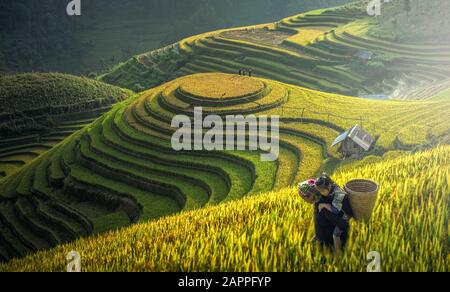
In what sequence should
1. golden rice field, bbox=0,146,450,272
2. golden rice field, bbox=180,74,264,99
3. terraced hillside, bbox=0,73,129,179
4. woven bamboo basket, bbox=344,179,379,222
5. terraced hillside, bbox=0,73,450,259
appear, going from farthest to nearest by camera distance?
terraced hillside, bbox=0,73,129,179, golden rice field, bbox=180,74,264,99, terraced hillside, bbox=0,73,450,259, woven bamboo basket, bbox=344,179,379,222, golden rice field, bbox=0,146,450,272

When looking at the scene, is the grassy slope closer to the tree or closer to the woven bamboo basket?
the tree

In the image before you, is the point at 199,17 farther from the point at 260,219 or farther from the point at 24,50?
the point at 260,219

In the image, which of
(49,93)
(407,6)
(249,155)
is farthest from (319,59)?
(49,93)

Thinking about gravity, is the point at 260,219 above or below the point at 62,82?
above

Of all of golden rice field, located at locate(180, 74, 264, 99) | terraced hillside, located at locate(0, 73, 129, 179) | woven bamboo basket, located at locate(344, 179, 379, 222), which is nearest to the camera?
woven bamboo basket, located at locate(344, 179, 379, 222)

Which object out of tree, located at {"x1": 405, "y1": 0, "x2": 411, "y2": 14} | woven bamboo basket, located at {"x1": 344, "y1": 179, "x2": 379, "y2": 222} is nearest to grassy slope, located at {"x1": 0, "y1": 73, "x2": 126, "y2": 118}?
tree, located at {"x1": 405, "y1": 0, "x2": 411, "y2": 14}

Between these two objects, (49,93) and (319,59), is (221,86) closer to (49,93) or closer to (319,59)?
(319,59)
